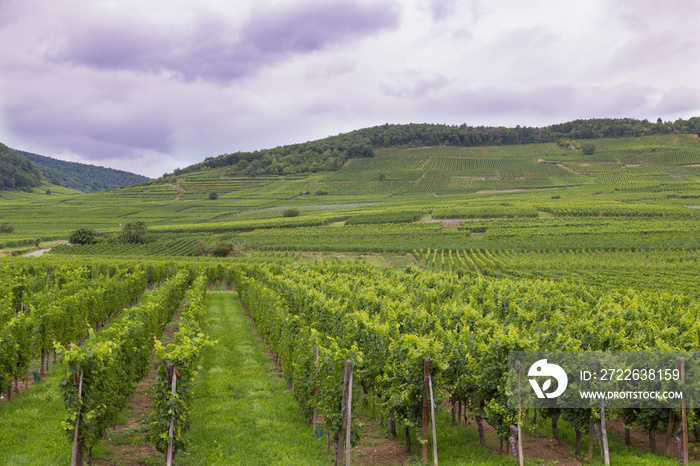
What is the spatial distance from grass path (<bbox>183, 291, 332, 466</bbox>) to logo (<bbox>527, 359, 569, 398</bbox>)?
5.80 m

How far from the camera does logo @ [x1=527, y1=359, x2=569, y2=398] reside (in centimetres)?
1129

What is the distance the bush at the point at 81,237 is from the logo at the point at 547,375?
9098 centimetres

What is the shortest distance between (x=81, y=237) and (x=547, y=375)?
3609 inches

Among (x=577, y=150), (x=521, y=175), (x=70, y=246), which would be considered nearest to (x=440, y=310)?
(x=70, y=246)

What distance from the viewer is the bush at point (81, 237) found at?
82500mm

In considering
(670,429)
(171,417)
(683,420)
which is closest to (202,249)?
(171,417)

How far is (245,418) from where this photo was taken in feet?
44.2

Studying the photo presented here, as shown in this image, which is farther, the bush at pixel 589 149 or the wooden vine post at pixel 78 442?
the bush at pixel 589 149

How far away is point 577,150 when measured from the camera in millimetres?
189875

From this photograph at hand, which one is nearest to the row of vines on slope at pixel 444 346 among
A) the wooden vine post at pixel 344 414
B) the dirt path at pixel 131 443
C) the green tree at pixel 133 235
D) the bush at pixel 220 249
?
the wooden vine post at pixel 344 414

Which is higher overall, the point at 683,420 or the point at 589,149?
the point at 589,149

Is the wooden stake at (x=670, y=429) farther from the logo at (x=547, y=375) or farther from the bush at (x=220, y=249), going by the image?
the bush at (x=220, y=249)

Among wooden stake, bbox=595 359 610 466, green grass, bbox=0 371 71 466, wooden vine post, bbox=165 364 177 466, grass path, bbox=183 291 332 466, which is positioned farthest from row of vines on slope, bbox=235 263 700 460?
green grass, bbox=0 371 71 466

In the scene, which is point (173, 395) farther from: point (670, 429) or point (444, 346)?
point (670, 429)
